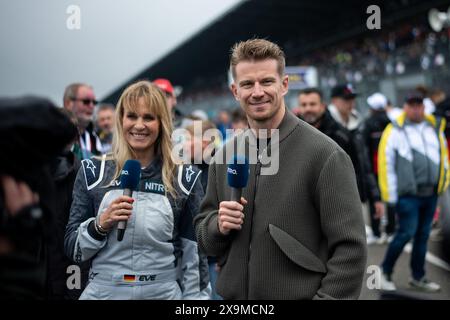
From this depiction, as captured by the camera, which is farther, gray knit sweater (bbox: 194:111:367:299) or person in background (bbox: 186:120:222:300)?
person in background (bbox: 186:120:222:300)

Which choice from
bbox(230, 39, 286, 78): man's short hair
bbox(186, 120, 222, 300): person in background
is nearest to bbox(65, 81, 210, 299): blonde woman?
bbox(230, 39, 286, 78): man's short hair

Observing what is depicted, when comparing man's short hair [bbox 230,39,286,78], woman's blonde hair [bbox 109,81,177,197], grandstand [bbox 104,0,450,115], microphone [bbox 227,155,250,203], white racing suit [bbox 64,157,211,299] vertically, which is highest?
grandstand [bbox 104,0,450,115]

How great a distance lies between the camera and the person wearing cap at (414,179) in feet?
16.7

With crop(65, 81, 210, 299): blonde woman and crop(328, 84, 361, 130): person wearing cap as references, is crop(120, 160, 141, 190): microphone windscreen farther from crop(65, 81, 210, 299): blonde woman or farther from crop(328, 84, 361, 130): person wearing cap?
crop(328, 84, 361, 130): person wearing cap

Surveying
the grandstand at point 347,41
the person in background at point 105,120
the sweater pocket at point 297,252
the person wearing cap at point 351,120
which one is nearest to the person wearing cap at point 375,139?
the person wearing cap at point 351,120

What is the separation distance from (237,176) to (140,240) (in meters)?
0.64

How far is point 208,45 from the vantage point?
86.2 ft

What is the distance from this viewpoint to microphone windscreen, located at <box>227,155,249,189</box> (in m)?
1.90

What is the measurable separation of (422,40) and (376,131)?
6.84m

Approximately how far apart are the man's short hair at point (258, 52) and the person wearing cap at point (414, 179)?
11.0ft

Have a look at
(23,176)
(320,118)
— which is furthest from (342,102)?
(23,176)

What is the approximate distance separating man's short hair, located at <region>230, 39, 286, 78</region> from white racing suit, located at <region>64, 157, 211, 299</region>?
2.27ft

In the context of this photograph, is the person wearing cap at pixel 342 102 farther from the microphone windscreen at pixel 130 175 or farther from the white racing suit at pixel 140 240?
the microphone windscreen at pixel 130 175
